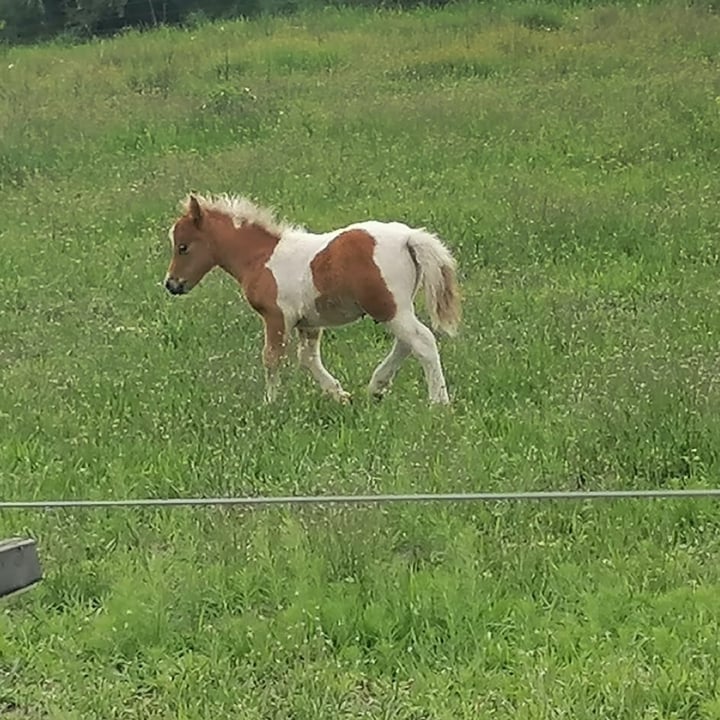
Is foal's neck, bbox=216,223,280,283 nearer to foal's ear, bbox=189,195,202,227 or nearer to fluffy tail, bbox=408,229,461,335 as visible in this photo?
foal's ear, bbox=189,195,202,227

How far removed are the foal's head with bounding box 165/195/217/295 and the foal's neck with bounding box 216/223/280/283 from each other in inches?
3.5

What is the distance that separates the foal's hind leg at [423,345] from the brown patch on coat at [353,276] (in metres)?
0.07

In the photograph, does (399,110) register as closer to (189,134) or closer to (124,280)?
(189,134)

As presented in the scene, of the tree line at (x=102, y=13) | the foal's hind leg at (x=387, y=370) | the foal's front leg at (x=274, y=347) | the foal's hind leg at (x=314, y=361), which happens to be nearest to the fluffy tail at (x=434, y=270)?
the foal's hind leg at (x=387, y=370)

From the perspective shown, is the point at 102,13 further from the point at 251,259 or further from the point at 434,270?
the point at 434,270

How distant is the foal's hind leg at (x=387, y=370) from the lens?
7984 mm

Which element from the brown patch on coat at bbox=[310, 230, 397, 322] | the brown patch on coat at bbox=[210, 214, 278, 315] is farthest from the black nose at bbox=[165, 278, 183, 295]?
the brown patch on coat at bbox=[310, 230, 397, 322]

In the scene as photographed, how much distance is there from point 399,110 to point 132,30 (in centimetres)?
1106

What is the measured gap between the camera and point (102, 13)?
1176 inches

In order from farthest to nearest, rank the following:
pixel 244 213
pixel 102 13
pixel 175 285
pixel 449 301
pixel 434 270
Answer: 1. pixel 102 13
2. pixel 175 285
3. pixel 244 213
4. pixel 449 301
5. pixel 434 270

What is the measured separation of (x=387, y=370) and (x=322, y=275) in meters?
0.62

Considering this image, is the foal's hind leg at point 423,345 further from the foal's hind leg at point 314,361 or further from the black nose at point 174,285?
the black nose at point 174,285

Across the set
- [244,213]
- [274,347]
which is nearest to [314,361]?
[274,347]

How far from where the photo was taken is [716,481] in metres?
6.29
